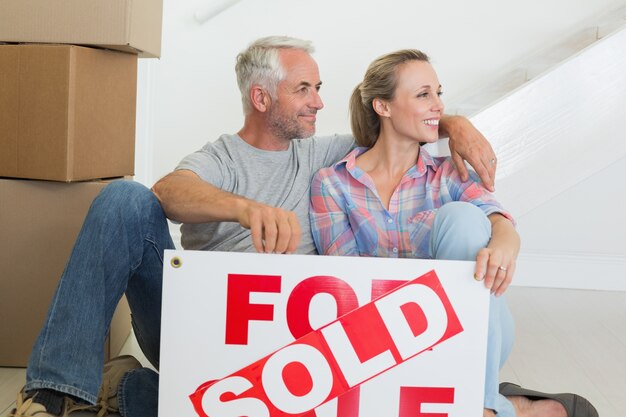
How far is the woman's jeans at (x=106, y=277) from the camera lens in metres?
1.35

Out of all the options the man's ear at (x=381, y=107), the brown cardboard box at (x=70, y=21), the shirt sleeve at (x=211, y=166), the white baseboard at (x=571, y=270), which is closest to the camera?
the shirt sleeve at (x=211, y=166)

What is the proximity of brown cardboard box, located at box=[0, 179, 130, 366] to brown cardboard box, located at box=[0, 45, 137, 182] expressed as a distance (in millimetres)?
46

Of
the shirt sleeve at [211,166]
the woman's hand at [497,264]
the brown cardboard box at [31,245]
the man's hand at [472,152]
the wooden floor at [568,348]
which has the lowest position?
the wooden floor at [568,348]

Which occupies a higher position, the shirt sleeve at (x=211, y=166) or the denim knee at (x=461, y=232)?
the shirt sleeve at (x=211, y=166)

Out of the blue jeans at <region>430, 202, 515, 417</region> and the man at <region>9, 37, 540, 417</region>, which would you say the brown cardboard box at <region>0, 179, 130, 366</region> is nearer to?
the man at <region>9, 37, 540, 417</region>

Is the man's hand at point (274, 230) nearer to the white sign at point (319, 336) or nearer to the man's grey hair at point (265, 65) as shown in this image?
the white sign at point (319, 336)

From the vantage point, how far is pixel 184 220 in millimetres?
1492

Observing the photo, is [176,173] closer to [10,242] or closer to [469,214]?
[469,214]

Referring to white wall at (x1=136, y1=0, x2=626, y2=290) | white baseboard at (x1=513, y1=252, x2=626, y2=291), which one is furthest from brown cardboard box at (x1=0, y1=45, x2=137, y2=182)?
white baseboard at (x1=513, y1=252, x2=626, y2=291)

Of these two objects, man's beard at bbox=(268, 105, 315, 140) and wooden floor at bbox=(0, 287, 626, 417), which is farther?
wooden floor at bbox=(0, 287, 626, 417)

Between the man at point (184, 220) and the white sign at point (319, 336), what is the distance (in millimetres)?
79

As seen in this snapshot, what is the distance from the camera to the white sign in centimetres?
126

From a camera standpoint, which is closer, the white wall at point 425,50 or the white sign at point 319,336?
the white sign at point 319,336

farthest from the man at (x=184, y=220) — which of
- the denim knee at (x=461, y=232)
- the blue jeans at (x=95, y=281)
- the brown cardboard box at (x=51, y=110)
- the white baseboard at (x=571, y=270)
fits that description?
the white baseboard at (x=571, y=270)
